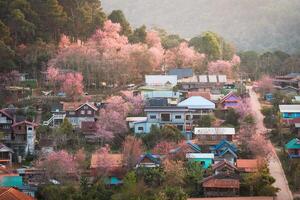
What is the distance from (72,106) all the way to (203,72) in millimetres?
7143

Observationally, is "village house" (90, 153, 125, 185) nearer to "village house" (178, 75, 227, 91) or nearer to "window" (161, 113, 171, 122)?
"window" (161, 113, 171, 122)

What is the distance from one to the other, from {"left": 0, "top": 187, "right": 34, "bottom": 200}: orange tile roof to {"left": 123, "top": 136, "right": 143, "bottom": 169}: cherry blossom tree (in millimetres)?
2642

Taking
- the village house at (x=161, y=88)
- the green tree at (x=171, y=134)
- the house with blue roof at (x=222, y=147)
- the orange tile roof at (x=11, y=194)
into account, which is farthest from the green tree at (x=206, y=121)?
the orange tile roof at (x=11, y=194)

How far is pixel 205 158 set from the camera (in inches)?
765

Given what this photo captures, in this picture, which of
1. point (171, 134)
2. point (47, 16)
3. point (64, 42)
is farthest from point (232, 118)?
point (47, 16)

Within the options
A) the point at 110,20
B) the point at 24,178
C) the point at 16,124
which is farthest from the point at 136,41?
the point at 24,178

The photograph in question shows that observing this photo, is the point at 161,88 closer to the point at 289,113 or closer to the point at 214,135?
the point at 289,113

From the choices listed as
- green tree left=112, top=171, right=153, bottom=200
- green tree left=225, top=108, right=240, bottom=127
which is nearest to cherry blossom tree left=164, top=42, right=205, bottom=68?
green tree left=225, top=108, right=240, bottom=127

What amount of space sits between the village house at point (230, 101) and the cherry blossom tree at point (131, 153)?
4829 millimetres

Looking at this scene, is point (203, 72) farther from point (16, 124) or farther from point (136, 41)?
point (16, 124)

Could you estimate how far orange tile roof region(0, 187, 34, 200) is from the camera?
17.0 metres

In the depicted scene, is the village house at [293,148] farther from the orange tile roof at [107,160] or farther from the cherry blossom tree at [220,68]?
the cherry blossom tree at [220,68]

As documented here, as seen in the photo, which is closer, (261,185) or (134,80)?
(261,185)

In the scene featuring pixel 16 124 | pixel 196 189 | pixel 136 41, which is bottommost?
pixel 196 189
